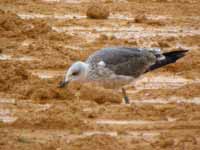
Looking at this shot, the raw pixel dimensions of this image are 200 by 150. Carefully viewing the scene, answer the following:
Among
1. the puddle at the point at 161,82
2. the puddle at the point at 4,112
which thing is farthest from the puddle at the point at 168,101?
the puddle at the point at 4,112

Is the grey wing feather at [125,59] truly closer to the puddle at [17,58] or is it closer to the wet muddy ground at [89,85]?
the wet muddy ground at [89,85]

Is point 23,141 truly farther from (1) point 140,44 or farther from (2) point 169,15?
(2) point 169,15

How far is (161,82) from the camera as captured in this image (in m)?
11.6

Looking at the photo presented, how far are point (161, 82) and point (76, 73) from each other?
1.72 m

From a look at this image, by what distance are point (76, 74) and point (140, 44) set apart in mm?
3658

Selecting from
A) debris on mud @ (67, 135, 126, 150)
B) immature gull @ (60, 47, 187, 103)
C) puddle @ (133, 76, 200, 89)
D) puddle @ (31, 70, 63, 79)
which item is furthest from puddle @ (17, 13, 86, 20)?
debris on mud @ (67, 135, 126, 150)

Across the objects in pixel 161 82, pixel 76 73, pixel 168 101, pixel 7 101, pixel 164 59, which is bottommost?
pixel 161 82

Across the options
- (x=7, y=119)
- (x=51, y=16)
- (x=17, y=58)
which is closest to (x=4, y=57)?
(x=17, y=58)

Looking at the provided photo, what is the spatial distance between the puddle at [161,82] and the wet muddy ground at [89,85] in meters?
0.01

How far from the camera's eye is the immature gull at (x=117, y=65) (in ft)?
33.9

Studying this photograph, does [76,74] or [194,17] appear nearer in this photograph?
[76,74]

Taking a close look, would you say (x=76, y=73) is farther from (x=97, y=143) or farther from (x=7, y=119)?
(x=97, y=143)

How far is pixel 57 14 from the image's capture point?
16000 mm

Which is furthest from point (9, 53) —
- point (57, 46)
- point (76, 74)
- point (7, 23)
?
point (76, 74)
